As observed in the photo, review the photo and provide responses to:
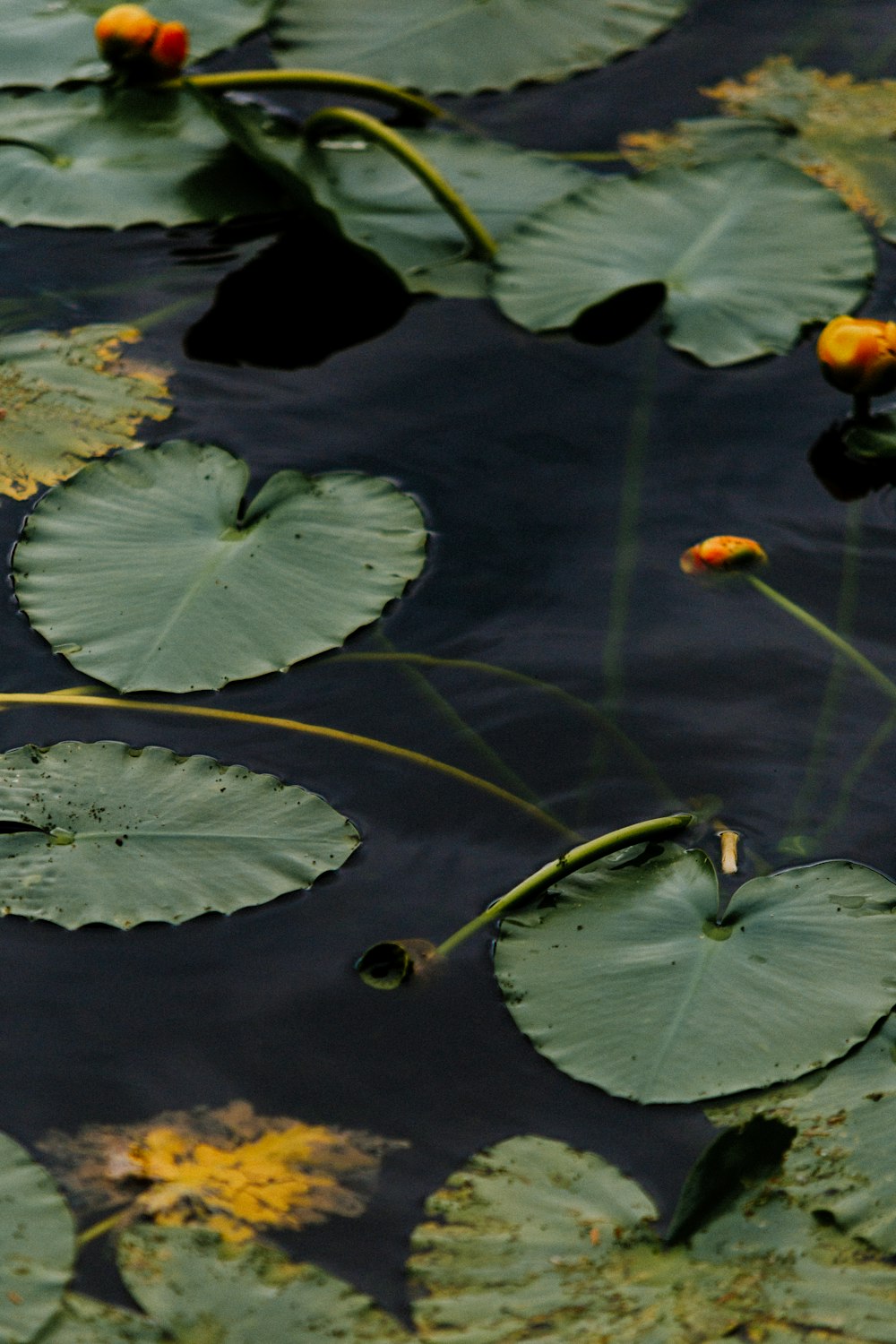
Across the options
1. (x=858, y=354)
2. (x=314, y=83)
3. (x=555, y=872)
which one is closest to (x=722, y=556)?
(x=858, y=354)

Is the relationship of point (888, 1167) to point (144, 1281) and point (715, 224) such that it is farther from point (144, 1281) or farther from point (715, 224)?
point (715, 224)

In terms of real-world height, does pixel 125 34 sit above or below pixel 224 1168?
above

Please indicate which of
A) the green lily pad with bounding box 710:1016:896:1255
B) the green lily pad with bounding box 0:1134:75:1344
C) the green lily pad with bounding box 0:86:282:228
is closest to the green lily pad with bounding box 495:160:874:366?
the green lily pad with bounding box 0:86:282:228

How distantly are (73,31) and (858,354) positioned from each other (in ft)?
5.02

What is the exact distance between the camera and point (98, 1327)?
1.15m

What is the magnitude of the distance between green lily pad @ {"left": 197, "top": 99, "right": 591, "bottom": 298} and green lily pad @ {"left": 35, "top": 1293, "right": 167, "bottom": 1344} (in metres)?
1.57

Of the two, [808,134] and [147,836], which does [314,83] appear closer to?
[808,134]

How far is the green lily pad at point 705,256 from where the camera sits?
2.14m

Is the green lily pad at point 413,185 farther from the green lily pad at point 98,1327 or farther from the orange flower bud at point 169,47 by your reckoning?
the green lily pad at point 98,1327

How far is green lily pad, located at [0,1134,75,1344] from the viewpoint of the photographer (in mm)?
1149

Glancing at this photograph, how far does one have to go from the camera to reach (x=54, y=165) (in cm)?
234

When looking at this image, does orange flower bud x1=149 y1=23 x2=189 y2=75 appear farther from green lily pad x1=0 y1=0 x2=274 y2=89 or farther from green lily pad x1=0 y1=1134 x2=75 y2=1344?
green lily pad x1=0 y1=1134 x2=75 y2=1344

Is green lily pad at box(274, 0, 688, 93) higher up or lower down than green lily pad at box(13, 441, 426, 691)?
higher up

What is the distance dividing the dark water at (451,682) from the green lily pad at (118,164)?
0.08 metres
